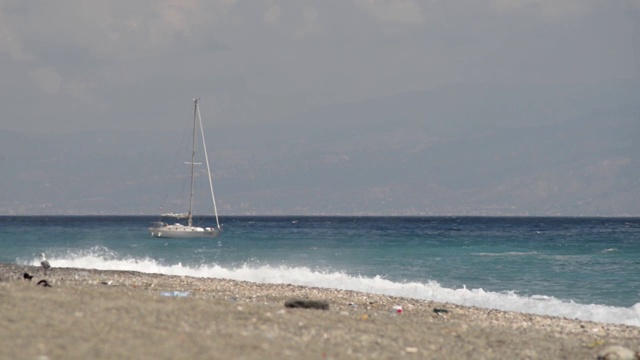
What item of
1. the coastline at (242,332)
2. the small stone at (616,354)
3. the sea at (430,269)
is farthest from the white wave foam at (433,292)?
the small stone at (616,354)

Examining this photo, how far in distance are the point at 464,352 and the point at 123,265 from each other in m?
37.8

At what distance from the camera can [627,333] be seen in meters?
19.9

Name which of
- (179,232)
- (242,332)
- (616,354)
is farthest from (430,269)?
(179,232)

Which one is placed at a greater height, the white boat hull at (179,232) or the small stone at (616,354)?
the white boat hull at (179,232)

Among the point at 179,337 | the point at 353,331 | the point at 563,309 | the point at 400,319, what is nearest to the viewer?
the point at 179,337

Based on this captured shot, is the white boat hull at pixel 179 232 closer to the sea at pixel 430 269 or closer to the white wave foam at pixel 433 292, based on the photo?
the sea at pixel 430 269

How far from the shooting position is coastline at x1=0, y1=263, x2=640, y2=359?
12133 mm

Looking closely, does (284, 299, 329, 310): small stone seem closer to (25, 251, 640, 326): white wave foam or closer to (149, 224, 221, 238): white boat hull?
(25, 251, 640, 326): white wave foam

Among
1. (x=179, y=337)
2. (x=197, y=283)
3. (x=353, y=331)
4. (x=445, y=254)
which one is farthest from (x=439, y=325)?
(x=445, y=254)

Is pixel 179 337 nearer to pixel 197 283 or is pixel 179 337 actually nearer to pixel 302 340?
pixel 302 340

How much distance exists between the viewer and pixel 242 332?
13.8 metres

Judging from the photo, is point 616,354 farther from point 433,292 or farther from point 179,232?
point 179,232

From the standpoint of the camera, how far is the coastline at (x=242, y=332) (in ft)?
39.8

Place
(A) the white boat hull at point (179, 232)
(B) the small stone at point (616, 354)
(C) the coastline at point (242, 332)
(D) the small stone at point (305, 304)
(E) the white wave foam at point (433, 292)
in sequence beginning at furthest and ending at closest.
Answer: (A) the white boat hull at point (179, 232) → (E) the white wave foam at point (433, 292) → (D) the small stone at point (305, 304) → (B) the small stone at point (616, 354) → (C) the coastline at point (242, 332)
